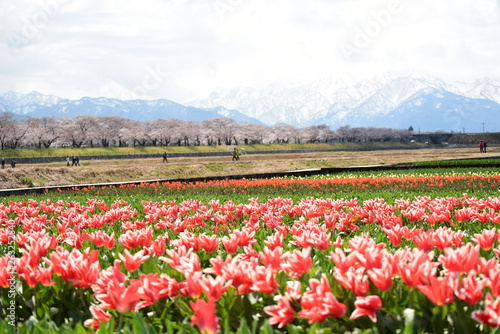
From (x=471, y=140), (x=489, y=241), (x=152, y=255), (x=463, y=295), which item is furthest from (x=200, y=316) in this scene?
(x=471, y=140)

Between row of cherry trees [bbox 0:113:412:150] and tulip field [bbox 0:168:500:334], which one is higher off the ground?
row of cherry trees [bbox 0:113:412:150]

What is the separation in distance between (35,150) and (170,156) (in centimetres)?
2978

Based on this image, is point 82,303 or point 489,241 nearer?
point 82,303

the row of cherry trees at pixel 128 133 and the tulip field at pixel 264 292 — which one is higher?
the row of cherry trees at pixel 128 133

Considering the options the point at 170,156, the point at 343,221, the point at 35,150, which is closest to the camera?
the point at 343,221

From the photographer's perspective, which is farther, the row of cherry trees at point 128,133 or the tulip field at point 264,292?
the row of cherry trees at point 128,133

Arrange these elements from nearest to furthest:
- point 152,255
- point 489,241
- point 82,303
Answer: point 82,303, point 489,241, point 152,255

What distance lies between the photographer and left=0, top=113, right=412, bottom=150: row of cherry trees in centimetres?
10962

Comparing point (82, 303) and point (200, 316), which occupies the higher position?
point (200, 316)

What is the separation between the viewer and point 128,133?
13100cm

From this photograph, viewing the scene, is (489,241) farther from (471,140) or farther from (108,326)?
(471,140)

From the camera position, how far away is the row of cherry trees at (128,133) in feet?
360

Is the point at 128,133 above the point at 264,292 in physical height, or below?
above

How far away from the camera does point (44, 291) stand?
3.63 metres
